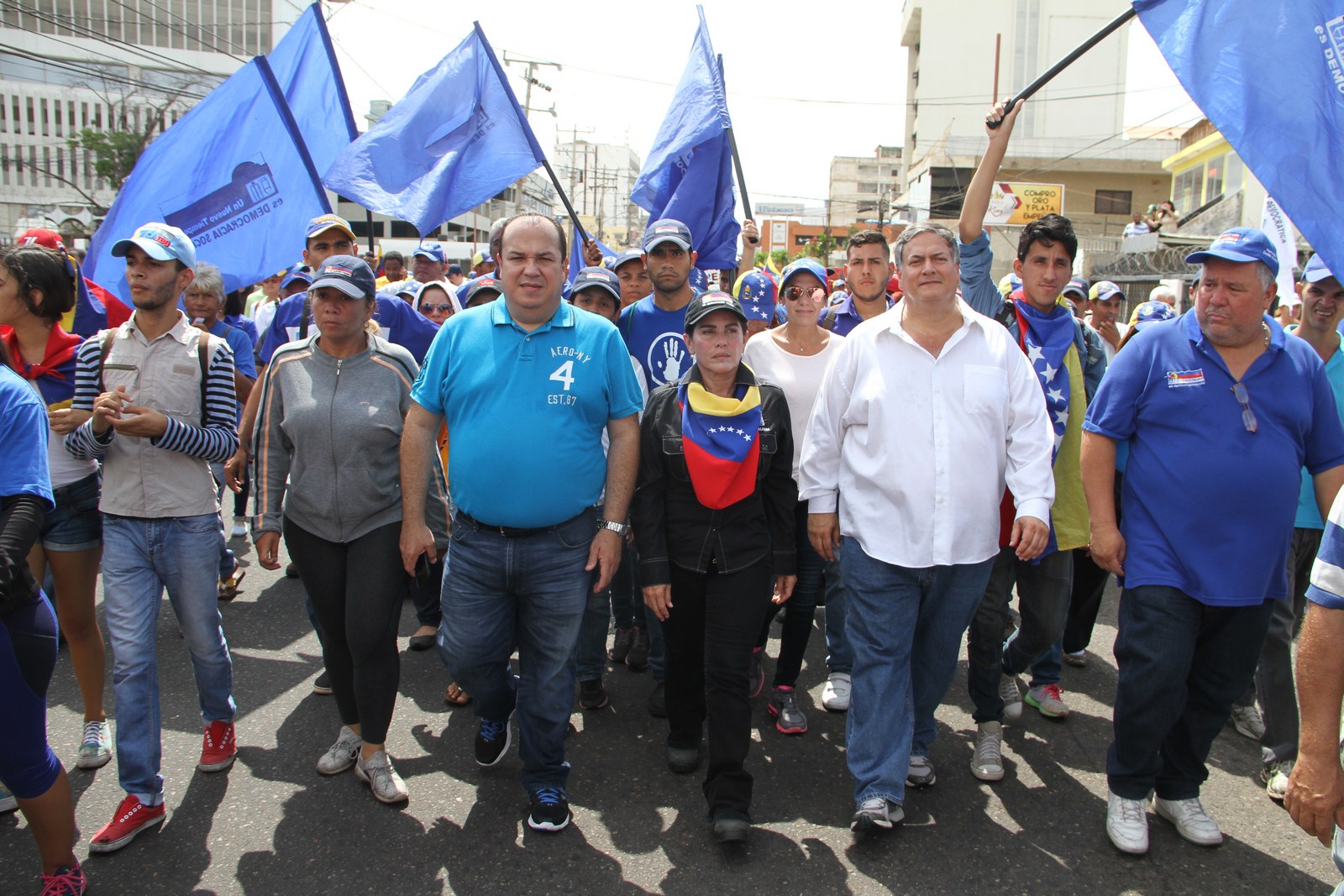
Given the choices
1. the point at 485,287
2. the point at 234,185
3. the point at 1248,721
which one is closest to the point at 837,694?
the point at 1248,721

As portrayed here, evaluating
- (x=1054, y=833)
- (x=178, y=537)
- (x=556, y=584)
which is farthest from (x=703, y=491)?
(x=178, y=537)

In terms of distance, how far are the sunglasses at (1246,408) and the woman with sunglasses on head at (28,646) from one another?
392 centimetres

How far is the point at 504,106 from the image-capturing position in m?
6.83

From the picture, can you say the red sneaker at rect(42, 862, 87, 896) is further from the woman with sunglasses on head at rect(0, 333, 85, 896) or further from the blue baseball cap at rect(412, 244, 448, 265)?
the blue baseball cap at rect(412, 244, 448, 265)

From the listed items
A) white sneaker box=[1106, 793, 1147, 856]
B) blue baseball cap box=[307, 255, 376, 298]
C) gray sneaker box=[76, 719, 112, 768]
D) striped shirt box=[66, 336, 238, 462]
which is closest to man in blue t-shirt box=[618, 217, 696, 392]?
blue baseball cap box=[307, 255, 376, 298]

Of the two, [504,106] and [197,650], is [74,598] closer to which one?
[197,650]

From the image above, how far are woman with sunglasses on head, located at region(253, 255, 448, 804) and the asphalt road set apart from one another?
1.21 feet

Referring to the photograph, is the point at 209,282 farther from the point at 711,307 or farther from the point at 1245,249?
the point at 1245,249

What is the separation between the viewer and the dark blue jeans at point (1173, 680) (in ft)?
10.9

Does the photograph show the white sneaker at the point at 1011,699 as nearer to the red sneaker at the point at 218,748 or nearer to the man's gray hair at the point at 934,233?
the man's gray hair at the point at 934,233

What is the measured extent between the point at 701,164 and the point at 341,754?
4.11 meters

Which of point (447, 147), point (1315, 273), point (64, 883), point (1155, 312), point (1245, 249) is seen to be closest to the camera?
point (64, 883)

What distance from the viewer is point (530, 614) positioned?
141 inches

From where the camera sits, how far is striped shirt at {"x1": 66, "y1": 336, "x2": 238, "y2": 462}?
3572mm
